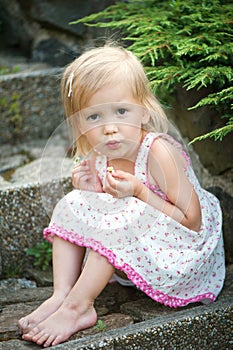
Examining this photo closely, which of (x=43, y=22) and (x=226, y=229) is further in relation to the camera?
(x=43, y=22)

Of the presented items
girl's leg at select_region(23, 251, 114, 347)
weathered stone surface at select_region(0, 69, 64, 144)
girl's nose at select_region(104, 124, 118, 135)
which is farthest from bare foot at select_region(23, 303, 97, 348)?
weathered stone surface at select_region(0, 69, 64, 144)

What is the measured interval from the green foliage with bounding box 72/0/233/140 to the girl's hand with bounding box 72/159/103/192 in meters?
0.45

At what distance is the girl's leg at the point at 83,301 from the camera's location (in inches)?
90.4

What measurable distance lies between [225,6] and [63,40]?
60.4 inches

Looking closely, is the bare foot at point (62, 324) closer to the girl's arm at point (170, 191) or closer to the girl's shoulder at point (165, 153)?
the girl's arm at point (170, 191)

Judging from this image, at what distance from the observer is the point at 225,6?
2828 mm

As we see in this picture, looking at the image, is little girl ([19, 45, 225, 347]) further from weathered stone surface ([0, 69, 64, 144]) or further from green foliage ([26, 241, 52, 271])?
weathered stone surface ([0, 69, 64, 144])

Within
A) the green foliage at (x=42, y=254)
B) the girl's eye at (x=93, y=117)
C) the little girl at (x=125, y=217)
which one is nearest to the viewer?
the little girl at (x=125, y=217)

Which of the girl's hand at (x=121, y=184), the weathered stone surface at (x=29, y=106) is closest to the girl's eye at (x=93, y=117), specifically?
the girl's hand at (x=121, y=184)

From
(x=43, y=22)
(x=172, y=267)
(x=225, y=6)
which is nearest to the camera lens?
(x=172, y=267)

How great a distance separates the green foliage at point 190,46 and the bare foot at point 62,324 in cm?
84

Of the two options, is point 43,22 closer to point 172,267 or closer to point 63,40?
point 63,40

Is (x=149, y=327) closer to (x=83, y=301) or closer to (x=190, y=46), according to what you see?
(x=83, y=301)

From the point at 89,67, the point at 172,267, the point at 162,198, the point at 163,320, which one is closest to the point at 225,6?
the point at 89,67
